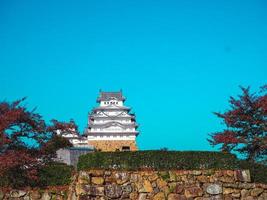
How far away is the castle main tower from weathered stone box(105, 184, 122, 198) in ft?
151

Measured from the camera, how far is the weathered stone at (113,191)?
13295 millimetres

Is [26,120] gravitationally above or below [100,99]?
below

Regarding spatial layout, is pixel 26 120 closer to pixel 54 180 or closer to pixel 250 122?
pixel 54 180

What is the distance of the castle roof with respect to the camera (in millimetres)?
66312

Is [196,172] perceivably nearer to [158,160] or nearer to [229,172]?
[229,172]

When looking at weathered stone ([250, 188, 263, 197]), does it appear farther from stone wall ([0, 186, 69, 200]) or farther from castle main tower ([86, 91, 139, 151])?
castle main tower ([86, 91, 139, 151])

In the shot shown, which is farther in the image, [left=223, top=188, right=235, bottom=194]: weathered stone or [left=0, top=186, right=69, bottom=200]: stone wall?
[left=223, top=188, right=235, bottom=194]: weathered stone

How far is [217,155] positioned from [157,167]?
246cm

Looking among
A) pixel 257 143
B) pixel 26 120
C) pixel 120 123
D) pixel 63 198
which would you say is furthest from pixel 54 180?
pixel 120 123

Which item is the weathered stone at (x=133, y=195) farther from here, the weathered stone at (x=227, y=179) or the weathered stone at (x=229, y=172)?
the weathered stone at (x=229, y=172)

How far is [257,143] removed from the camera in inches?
643

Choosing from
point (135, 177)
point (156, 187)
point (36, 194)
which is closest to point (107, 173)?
point (135, 177)

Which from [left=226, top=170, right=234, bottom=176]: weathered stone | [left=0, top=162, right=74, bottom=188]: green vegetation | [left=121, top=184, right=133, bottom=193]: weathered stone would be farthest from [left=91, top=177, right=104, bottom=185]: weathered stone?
[left=226, top=170, right=234, bottom=176]: weathered stone

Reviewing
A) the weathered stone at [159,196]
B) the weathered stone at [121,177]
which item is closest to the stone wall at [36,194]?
the weathered stone at [121,177]
